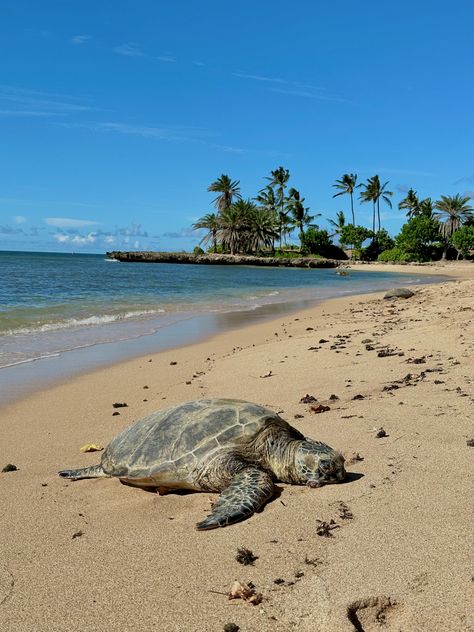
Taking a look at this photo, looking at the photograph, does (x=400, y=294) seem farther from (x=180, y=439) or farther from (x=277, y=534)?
(x=277, y=534)

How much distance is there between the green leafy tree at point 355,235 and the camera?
320ft

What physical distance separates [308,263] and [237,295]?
59405 mm

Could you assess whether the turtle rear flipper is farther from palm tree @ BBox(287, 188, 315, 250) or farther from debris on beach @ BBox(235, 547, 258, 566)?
palm tree @ BBox(287, 188, 315, 250)

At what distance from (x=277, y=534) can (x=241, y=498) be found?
519 mm

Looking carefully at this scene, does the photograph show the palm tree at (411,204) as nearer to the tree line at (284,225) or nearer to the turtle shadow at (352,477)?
the tree line at (284,225)

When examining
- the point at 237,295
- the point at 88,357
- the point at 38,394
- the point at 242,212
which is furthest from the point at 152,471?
the point at 242,212

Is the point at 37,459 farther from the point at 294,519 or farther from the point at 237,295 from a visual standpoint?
the point at 237,295

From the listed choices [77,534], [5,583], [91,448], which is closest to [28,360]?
[91,448]

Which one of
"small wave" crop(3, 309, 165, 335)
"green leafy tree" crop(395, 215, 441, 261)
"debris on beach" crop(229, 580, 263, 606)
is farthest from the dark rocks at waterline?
"debris on beach" crop(229, 580, 263, 606)

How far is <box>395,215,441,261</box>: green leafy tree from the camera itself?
84688 millimetres

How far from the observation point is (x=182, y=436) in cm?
503

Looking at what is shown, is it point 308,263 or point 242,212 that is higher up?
point 242,212

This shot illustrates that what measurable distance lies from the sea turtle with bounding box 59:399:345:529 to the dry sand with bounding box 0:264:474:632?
15 cm

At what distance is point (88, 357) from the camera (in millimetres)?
11906
